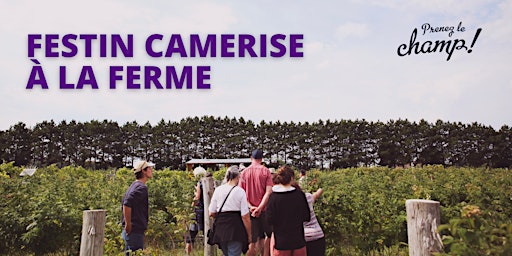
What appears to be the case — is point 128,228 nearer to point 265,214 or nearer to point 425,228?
point 265,214

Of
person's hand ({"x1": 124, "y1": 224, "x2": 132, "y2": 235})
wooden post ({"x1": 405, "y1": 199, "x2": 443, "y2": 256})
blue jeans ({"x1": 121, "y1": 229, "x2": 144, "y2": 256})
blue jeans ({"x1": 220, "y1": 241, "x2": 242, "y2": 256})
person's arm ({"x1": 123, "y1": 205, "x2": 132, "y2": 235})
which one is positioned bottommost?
blue jeans ({"x1": 220, "y1": 241, "x2": 242, "y2": 256})

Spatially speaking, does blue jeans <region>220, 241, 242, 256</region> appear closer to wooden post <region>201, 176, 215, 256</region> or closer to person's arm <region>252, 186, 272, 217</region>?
person's arm <region>252, 186, 272, 217</region>

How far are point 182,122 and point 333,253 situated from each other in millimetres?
72282

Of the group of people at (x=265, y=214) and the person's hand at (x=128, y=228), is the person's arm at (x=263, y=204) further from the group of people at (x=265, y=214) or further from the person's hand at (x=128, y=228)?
the person's hand at (x=128, y=228)

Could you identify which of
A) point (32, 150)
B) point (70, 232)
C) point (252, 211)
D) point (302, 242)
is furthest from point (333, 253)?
point (32, 150)

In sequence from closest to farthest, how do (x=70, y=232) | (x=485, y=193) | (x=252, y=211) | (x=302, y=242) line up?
(x=302, y=242) < (x=252, y=211) < (x=70, y=232) < (x=485, y=193)

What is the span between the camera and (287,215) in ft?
17.4

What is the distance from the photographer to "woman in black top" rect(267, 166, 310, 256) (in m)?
5.32

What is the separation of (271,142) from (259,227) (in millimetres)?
72727

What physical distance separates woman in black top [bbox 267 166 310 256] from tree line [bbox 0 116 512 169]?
67308mm

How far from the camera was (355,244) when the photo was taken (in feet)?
25.3

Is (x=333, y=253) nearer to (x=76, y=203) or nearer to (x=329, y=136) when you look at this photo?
(x=76, y=203)

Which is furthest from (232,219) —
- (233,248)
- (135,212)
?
(135,212)

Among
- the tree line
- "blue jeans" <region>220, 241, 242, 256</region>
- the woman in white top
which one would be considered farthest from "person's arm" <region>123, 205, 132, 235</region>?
the tree line
